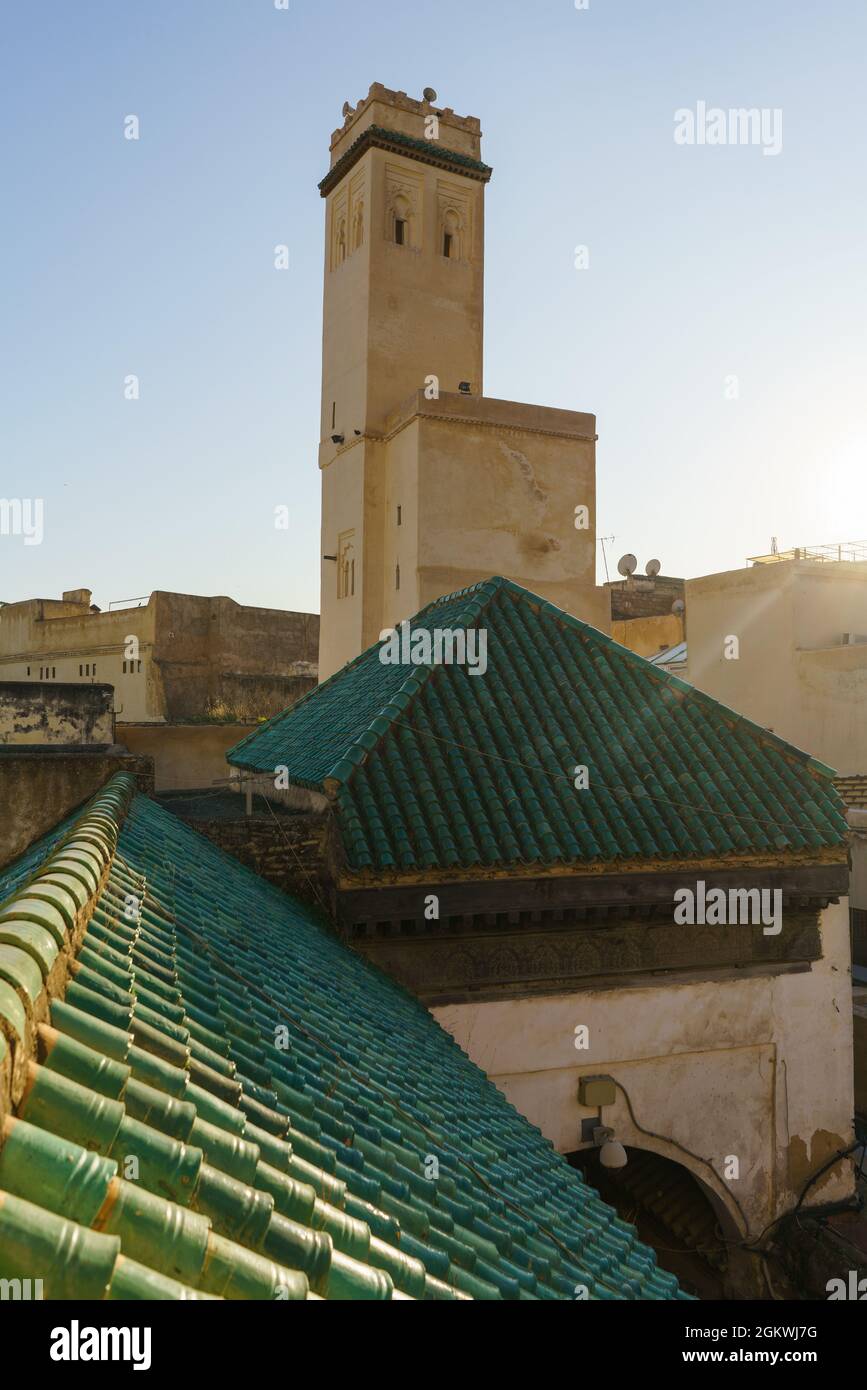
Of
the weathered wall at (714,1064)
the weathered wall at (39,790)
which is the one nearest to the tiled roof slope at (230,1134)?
the weathered wall at (714,1064)

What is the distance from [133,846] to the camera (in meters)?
5.81

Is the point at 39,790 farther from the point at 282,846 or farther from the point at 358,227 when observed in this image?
the point at 358,227

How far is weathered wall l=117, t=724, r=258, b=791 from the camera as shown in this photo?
1683 centimetres

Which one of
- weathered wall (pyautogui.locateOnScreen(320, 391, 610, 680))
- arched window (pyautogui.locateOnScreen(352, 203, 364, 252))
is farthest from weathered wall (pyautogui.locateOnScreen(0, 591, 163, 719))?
arched window (pyautogui.locateOnScreen(352, 203, 364, 252))

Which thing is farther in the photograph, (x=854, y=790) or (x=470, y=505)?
(x=470, y=505)

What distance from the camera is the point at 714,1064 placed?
818cm

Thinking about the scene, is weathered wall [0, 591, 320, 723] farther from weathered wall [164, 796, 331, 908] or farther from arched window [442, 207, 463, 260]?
weathered wall [164, 796, 331, 908]

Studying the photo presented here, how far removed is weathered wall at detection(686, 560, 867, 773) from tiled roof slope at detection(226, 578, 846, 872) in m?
13.2

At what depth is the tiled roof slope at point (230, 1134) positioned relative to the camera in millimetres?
1829

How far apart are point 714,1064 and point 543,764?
3.20 metres

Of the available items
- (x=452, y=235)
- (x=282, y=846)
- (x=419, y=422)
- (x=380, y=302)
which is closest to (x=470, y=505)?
(x=419, y=422)

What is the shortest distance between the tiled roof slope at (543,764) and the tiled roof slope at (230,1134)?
182 centimetres
